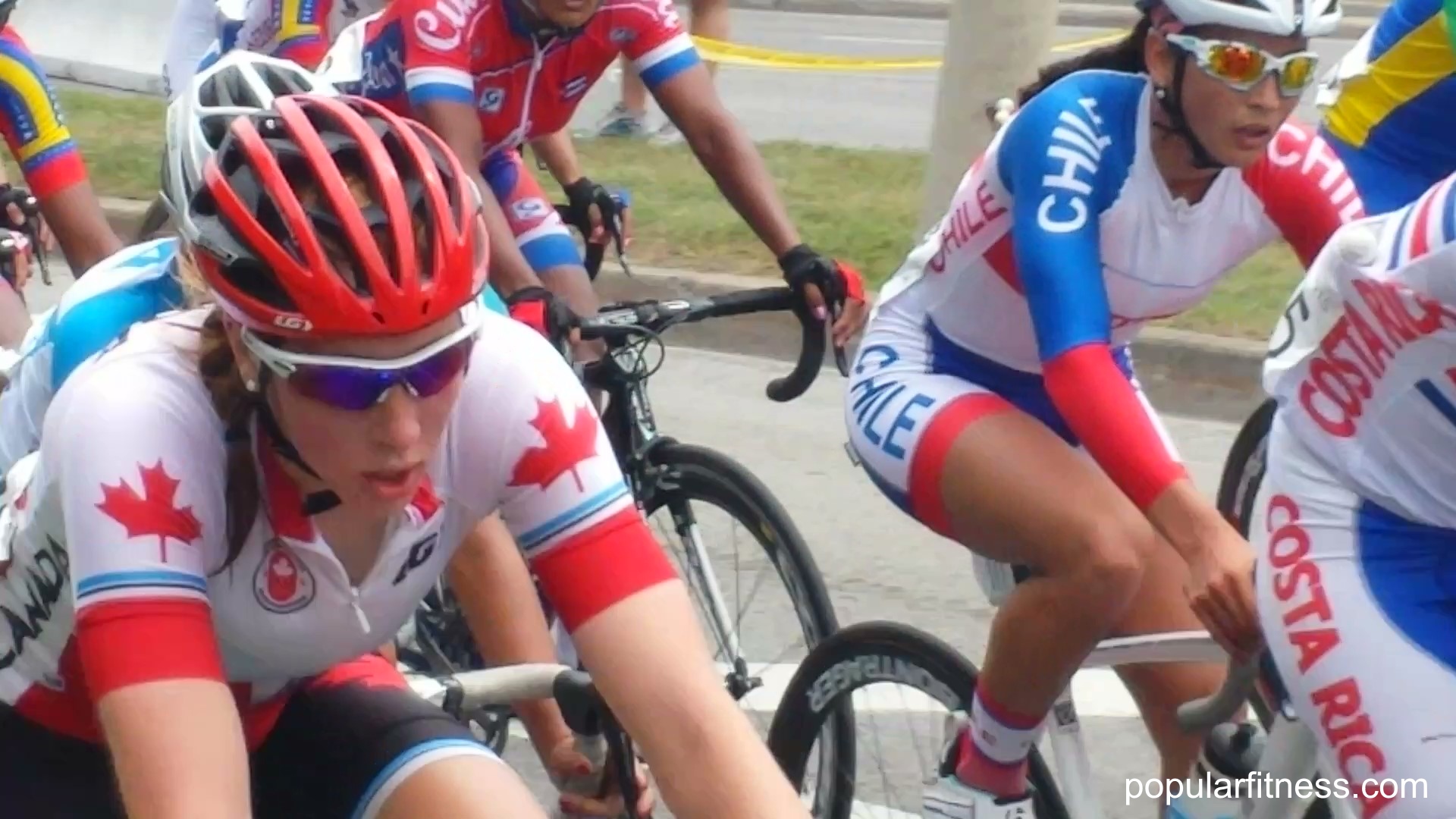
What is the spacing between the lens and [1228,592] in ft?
10.9

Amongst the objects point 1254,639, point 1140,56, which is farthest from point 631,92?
point 1254,639

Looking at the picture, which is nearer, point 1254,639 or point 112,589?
point 112,589

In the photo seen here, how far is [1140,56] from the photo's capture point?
410cm

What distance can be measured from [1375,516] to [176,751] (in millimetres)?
1611

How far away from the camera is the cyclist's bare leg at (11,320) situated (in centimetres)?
522

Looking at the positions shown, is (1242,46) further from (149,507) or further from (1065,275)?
(149,507)

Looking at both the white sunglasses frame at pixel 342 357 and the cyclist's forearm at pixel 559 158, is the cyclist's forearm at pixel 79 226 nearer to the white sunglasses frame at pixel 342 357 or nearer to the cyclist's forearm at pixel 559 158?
the cyclist's forearm at pixel 559 158

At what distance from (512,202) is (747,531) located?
1135 millimetres

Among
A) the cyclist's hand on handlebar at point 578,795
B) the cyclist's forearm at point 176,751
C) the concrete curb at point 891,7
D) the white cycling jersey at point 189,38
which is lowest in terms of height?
the concrete curb at point 891,7

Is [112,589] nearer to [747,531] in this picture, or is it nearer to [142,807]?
[142,807]

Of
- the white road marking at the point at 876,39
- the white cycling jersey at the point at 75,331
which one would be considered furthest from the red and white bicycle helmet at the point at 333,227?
the white road marking at the point at 876,39

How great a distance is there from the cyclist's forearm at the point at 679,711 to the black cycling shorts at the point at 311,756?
0.21 metres

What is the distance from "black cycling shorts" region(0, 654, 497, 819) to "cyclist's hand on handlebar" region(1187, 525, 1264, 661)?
1.10 m

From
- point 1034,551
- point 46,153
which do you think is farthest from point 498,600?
point 46,153
